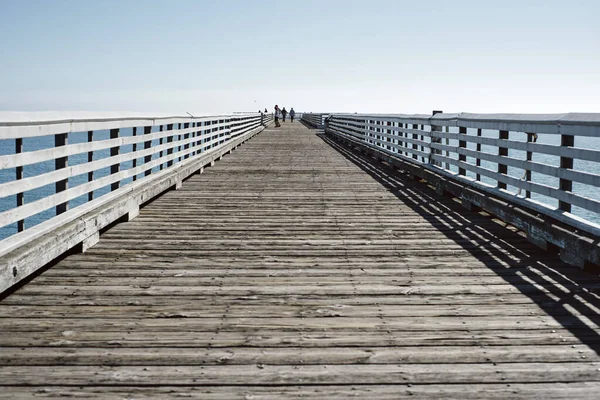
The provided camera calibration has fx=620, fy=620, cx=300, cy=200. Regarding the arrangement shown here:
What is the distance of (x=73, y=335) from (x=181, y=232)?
142 inches

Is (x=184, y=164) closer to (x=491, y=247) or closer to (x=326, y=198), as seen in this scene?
(x=326, y=198)

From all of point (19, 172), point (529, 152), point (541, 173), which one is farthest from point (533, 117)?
point (19, 172)

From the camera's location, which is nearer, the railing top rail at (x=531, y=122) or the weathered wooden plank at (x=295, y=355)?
the weathered wooden plank at (x=295, y=355)

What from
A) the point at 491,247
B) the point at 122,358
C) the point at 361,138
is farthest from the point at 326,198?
the point at 361,138

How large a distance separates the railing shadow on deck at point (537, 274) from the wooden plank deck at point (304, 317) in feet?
0.08

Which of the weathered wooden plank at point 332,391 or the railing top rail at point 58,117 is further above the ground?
the railing top rail at point 58,117

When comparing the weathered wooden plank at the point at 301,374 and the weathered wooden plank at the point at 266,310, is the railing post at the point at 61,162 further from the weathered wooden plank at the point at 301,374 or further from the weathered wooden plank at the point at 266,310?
the weathered wooden plank at the point at 301,374

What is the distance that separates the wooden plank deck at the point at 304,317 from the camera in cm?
341

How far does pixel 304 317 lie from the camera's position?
4453 mm

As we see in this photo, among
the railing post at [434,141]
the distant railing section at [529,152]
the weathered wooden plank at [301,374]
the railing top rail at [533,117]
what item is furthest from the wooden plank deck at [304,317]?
the railing post at [434,141]

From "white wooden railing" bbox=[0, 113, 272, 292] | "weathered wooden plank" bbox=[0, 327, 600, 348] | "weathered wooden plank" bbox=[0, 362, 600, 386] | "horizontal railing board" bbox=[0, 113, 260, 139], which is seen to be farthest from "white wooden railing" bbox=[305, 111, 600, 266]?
"horizontal railing board" bbox=[0, 113, 260, 139]

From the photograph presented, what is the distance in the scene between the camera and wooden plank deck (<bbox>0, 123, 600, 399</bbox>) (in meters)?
3.41

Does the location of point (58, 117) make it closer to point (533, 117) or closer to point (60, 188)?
point (60, 188)

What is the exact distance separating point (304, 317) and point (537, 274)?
2463 millimetres
